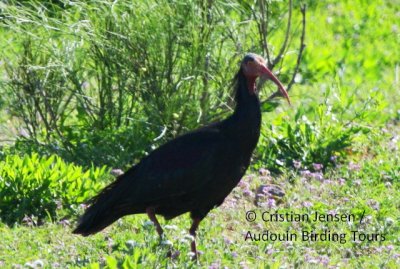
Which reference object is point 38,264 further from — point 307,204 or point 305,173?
point 305,173

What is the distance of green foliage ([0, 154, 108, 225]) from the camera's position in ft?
24.6

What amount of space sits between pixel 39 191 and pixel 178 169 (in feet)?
3.96

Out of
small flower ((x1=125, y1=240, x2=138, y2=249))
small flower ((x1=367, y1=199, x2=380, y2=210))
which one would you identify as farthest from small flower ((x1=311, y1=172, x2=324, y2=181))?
small flower ((x1=125, y1=240, x2=138, y2=249))

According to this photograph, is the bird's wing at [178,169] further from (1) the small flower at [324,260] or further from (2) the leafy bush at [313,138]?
A: (2) the leafy bush at [313,138]

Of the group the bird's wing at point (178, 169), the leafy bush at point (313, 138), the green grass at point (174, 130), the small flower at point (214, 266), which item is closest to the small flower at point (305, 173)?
the green grass at point (174, 130)

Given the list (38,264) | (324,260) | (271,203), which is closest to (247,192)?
(271,203)

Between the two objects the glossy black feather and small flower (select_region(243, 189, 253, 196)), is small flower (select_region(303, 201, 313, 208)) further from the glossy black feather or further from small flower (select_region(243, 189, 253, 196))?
the glossy black feather

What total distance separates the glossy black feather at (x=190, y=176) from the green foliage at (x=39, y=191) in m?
0.71

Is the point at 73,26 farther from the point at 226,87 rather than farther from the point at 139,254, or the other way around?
the point at 139,254

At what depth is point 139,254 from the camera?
565 centimetres

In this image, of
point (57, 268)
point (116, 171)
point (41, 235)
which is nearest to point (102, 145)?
point (116, 171)

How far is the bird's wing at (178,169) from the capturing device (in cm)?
673

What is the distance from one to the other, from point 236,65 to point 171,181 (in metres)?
1.97

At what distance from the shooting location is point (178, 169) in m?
6.81
